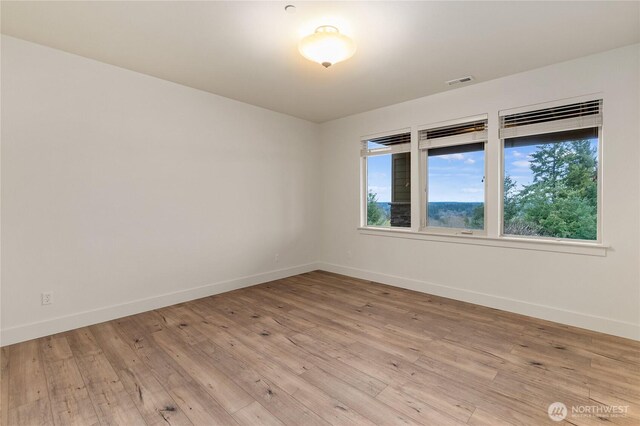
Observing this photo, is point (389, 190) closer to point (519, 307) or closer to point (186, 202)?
point (519, 307)

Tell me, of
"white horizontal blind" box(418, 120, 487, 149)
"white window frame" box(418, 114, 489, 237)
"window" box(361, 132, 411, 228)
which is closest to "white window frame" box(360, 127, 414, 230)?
"window" box(361, 132, 411, 228)

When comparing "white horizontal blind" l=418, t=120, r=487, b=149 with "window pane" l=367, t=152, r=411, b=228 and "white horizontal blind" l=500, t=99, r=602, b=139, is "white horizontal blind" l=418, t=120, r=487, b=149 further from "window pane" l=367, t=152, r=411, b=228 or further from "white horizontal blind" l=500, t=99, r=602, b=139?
"window pane" l=367, t=152, r=411, b=228

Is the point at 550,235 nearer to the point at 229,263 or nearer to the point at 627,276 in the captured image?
the point at 627,276

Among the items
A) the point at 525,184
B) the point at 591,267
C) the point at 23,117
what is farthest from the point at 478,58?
the point at 23,117

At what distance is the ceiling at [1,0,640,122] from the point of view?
221cm

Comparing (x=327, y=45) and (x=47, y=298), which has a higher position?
(x=327, y=45)

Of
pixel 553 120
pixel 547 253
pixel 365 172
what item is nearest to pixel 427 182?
pixel 365 172

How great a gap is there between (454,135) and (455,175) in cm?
52

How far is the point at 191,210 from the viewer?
378 cm

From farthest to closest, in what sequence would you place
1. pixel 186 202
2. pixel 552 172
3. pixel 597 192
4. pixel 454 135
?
pixel 454 135, pixel 186 202, pixel 552 172, pixel 597 192

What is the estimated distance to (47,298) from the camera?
2.81m

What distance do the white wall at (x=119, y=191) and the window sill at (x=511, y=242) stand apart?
6.69 ft

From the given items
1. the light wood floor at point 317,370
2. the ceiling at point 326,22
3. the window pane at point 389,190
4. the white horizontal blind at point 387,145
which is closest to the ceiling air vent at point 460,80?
the ceiling at point 326,22

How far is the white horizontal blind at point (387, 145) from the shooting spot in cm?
437
